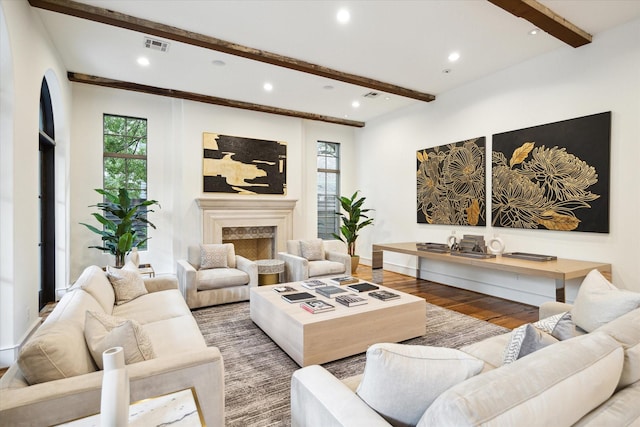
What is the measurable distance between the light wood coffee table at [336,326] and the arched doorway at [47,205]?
3149mm

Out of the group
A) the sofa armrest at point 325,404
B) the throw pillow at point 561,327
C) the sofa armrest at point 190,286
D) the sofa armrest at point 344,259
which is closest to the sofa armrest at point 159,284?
the sofa armrest at point 190,286

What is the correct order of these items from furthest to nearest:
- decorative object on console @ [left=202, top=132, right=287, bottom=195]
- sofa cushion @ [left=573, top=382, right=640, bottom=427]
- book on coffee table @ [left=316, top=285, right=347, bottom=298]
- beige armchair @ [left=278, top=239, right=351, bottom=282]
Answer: decorative object on console @ [left=202, top=132, right=287, bottom=195]
beige armchair @ [left=278, top=239, right=351, bottom=282]
book on coffee table @ [left=316, top=285, right=347, bottom=298]
sofa cushion @ [left=573, top=382, right=640, bottom=427]

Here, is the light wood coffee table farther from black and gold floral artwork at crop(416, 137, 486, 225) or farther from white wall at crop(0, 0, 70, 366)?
black and gold floral artwork at crop(416, 137, 486, 225)

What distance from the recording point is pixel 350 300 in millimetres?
3039

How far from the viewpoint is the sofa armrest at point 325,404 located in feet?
3.54

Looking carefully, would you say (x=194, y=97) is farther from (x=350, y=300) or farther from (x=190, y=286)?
(x=350, y=300)

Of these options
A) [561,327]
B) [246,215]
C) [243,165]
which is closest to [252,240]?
[246,215]

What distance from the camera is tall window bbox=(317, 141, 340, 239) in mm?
7243

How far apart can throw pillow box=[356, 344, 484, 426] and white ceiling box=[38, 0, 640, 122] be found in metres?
3.09

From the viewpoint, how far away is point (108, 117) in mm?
5297

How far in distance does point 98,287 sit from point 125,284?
19.6 inches

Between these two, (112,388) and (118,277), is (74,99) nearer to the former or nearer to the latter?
(118,277)

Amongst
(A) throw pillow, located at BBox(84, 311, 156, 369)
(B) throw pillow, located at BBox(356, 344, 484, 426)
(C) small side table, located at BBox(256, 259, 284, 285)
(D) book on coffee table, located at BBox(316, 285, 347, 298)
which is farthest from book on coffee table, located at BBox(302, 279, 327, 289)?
(B) throw pillow, located at BBox(356, 344, 484, 426)

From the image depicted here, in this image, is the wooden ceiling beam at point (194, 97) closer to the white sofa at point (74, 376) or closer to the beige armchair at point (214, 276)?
the beige armchair at point (214, 276)
